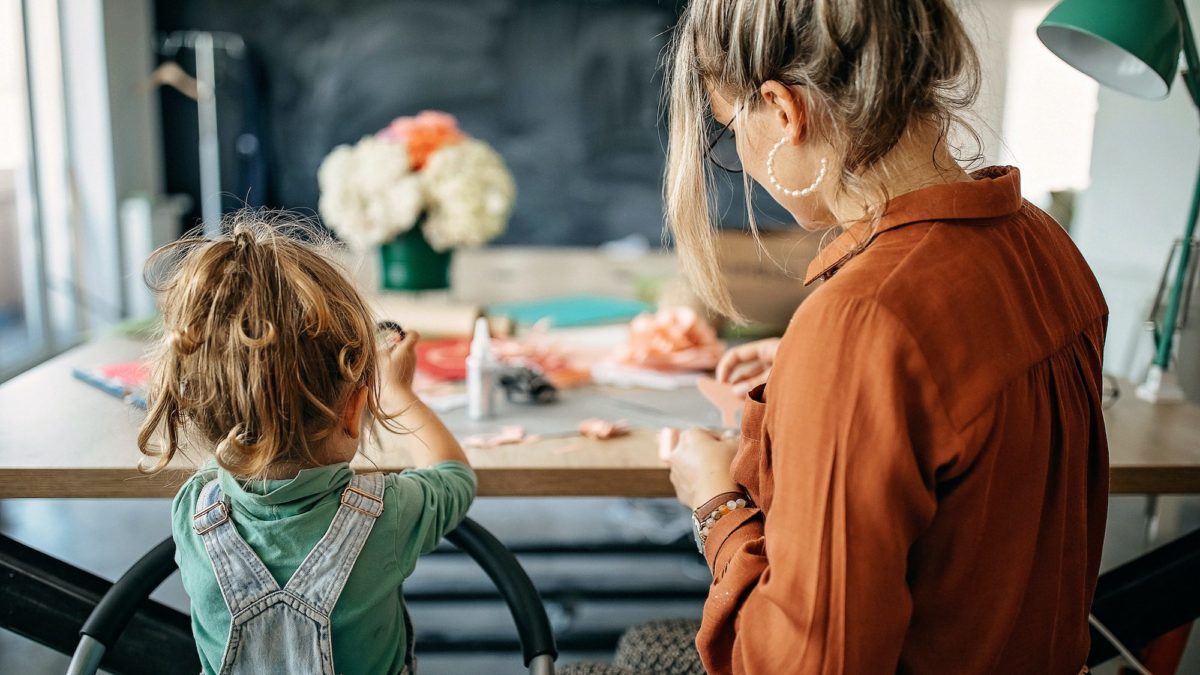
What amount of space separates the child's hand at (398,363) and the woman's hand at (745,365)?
56 centimetres

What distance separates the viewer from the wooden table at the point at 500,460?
143 cm

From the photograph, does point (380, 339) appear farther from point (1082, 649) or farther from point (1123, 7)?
point (1123, 7)

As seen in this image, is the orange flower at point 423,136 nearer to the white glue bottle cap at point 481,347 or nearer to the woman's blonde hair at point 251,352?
the white glue bottle cap at point 481,347

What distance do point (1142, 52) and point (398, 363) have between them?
115 cm

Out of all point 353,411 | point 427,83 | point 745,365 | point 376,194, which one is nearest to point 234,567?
point 353,411

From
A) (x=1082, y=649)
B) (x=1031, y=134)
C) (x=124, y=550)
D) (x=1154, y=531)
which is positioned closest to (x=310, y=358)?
(x=1082, y=649)

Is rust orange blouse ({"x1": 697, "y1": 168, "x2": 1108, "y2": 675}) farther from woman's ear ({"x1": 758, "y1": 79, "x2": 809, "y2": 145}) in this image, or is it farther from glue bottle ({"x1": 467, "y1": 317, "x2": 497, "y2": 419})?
glue bottle ({"x1": 467, "y1": 317, "x2": 497, "y2": 419})

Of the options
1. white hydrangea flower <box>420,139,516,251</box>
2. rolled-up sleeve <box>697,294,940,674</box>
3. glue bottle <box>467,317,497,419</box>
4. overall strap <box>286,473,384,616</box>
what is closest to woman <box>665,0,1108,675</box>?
rolled-up sleeve <box>697,294,940,674</box>

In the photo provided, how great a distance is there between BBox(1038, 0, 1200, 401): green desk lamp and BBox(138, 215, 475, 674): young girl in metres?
1.14

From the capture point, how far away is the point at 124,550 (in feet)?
10.6

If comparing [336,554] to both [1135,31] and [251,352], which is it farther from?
[1135,31]

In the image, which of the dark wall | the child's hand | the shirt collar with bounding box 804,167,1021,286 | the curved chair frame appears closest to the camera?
the shirt collar with bounding box 804,167,1021,286

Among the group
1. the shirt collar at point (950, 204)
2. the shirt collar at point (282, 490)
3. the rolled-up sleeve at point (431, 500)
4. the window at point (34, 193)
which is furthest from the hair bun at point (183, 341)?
the window at point (34, 193)

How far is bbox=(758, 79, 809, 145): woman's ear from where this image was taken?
955 millimetres
